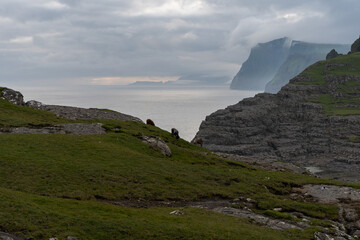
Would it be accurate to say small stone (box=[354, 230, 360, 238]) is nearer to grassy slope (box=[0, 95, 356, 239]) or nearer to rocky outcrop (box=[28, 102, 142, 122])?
grassy slope (box=[0, 95, 356, 239])

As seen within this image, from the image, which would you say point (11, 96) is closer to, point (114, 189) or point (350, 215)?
point (114, 189)

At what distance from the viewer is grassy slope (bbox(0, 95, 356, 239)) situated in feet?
67.5

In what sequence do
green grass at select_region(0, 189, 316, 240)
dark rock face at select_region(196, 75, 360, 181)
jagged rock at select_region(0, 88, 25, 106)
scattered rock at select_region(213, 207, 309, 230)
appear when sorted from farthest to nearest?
dark rock face at select_region(196, 75, 360, 181)
jagged rock at select_region(0, 88, 25, 106)
scattered rock at select_region(213, 207, 309, 230)
green grass at select_region(0, 189, 316, 240)

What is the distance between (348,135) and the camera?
177125 mm

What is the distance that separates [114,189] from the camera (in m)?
29.2

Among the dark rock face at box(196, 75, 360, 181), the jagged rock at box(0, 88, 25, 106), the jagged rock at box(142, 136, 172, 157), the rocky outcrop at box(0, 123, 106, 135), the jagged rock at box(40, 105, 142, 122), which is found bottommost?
the dark rock face at box(196, 75, 360, 181)

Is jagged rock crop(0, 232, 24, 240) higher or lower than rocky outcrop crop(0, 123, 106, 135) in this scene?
lower

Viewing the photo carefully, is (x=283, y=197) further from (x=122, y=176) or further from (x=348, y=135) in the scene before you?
(x=348, y=135)

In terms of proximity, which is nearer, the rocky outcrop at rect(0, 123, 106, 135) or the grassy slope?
the grassy slope

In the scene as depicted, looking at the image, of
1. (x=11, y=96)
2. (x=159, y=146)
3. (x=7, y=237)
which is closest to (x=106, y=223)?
(x=7, y=237)

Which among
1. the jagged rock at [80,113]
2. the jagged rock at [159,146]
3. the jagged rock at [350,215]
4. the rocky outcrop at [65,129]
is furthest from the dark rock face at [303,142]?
the rocky outcrop at [65,129]

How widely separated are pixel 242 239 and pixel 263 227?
478 cm

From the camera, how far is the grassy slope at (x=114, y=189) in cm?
2058

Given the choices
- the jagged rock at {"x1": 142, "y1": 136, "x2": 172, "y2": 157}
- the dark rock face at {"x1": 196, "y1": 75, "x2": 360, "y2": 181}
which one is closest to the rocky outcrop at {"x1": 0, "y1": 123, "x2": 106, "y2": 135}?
the jagged rock at {"x1": 142, "y1": 136, "x2": 172, "y2": 157}
